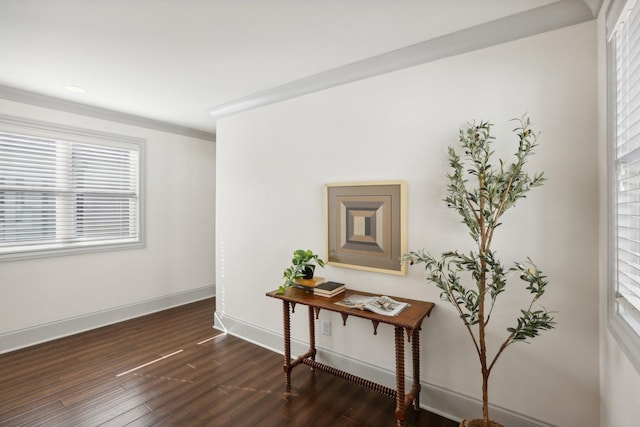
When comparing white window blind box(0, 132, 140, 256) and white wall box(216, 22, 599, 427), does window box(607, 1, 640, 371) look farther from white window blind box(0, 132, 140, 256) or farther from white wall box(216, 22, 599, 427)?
white window blind box(0, 132, 140, 256)

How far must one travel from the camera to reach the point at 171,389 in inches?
94.7

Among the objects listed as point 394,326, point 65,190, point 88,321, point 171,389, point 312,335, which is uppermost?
point 65,190

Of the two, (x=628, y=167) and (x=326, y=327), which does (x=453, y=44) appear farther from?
(x=326, y=327)

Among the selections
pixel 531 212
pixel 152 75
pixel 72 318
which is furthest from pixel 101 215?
pixel 531 212

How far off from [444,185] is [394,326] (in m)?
0.97

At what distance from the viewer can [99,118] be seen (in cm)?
359

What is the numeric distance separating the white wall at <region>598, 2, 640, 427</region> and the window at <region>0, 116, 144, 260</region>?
4.36 metres

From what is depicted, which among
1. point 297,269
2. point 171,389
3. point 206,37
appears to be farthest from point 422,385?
point 206,37

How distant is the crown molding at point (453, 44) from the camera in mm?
1720

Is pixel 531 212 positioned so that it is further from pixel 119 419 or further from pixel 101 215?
pixel 101 215

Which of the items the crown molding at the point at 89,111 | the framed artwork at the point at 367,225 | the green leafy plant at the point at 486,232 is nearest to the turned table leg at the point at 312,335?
the framed artwork at the point at 367,225

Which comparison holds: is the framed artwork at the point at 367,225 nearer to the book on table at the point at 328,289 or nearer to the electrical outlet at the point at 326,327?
the book on table at the point at 328,289

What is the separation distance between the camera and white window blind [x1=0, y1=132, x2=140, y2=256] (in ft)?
9.99

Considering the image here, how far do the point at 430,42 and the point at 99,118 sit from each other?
11.7 feet
